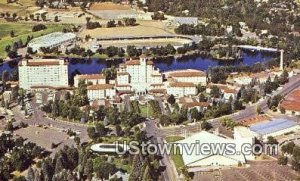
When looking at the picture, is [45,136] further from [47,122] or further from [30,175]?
[30,175]

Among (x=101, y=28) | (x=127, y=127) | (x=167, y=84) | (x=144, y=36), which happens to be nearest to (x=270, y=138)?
(x=127, y=127)

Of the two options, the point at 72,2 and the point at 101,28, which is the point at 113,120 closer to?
the point at 101,28

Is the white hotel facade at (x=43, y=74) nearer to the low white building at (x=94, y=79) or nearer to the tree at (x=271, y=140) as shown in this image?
the low white building at (x=94, y=79)

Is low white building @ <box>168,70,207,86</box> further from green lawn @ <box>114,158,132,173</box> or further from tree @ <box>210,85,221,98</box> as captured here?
green lawn @ <box>114,158,132,173</box>

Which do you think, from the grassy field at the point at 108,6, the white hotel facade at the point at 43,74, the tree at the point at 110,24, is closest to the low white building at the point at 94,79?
the white hotel facade at the point at 43,74

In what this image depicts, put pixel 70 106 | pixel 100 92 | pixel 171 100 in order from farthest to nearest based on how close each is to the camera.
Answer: pixel 100 92 → pixel 171 100 → pixel 70 106

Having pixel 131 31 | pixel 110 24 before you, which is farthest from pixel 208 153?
pixel 110 24
